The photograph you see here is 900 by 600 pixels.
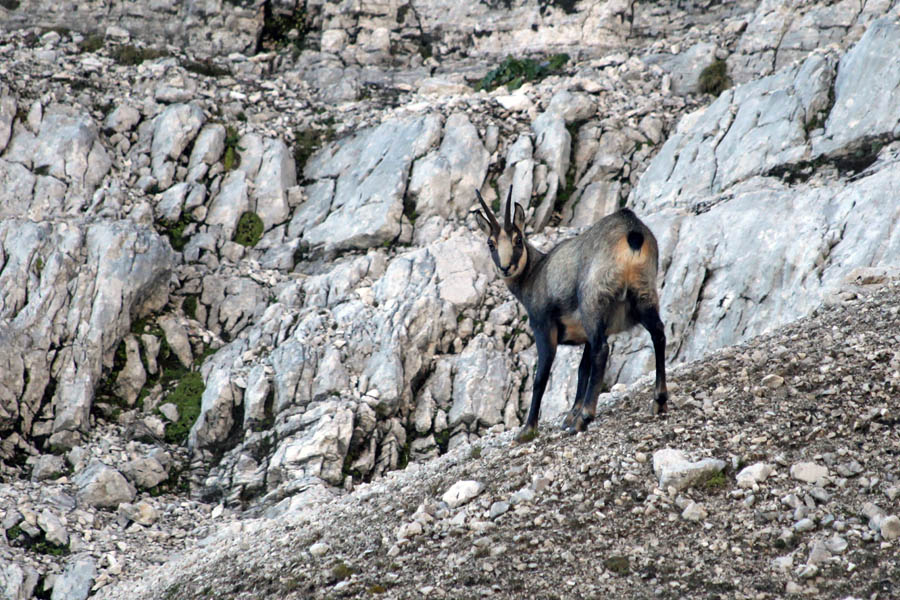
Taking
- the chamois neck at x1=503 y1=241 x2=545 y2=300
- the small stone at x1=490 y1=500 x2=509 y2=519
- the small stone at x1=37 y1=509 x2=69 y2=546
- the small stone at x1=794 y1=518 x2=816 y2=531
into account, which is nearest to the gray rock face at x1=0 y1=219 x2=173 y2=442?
the small stone at x1=37 y1=509 x2=69 y2=546

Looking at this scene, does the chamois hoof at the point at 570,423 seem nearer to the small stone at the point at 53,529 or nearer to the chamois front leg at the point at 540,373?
the chamois front leg at the point at 540,373

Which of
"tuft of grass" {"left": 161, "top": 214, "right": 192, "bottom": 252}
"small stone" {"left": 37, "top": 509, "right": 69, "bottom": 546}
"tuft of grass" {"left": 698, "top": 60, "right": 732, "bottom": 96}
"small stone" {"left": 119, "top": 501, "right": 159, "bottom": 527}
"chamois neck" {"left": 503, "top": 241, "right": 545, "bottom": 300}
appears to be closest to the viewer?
"chamois neck" {"left": 503, "top": 241, "right": 545, "bottom": 300}

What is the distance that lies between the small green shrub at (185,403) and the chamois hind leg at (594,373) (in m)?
14.1

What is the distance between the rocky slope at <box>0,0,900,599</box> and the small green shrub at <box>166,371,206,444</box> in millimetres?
68

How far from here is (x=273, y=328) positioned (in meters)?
23.1

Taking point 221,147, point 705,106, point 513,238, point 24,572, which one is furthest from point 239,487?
point 705,106

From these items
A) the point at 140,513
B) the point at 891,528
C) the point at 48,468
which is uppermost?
the point at 891,528

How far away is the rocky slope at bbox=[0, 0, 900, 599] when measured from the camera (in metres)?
19.1

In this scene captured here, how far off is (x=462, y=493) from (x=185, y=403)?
584 inches

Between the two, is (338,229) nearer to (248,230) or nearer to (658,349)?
(248,230)

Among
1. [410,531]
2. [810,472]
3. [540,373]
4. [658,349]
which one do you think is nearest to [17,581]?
[410,531]

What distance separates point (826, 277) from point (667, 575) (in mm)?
13129

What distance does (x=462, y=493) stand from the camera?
9531 millimetres

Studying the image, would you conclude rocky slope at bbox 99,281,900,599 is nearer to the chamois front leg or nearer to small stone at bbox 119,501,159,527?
the chamois front leg
